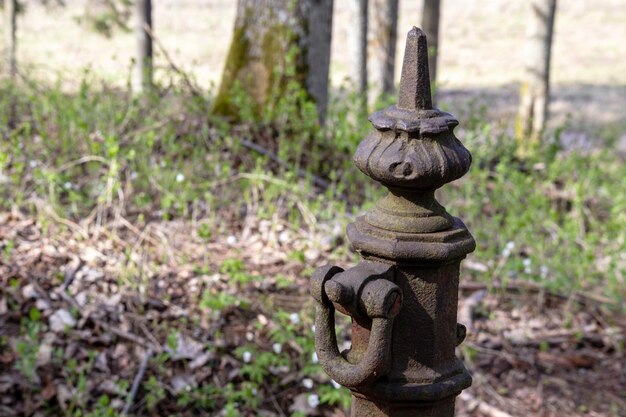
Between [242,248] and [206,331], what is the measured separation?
86 cm

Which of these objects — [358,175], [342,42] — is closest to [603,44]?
[342,42]

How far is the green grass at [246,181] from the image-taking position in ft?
15.0

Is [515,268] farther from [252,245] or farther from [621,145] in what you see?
[621,145]

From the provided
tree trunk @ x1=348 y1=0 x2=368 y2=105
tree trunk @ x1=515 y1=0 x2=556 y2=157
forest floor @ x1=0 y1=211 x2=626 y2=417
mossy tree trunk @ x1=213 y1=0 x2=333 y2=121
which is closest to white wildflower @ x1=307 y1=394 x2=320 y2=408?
forest floor @ x1=0 y1=211 x2=626 y2=417

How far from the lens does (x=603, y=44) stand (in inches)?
981

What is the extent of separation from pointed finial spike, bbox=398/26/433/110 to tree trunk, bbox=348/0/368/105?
6.20 meters

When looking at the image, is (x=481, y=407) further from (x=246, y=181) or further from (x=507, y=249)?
(x=246, y=181)

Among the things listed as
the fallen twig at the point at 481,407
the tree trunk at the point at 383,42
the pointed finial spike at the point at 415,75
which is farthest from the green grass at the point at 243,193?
the tree trunk at the point at 383,42

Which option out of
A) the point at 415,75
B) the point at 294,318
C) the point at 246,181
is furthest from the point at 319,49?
the point at 415,75

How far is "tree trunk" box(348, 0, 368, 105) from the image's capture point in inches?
312

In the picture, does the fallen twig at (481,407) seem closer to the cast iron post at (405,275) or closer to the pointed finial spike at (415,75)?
the cast iron post at (405,275)

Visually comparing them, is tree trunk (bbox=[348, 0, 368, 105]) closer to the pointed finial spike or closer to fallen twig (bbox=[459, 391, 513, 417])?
fallen twig (bbox=[459, 391, 513, 417])

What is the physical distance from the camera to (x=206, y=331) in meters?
3.75

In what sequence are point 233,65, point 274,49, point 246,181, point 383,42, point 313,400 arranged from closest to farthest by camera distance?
point 313,400
point 246,181
point 274,49
point 233,65
point 383,42
